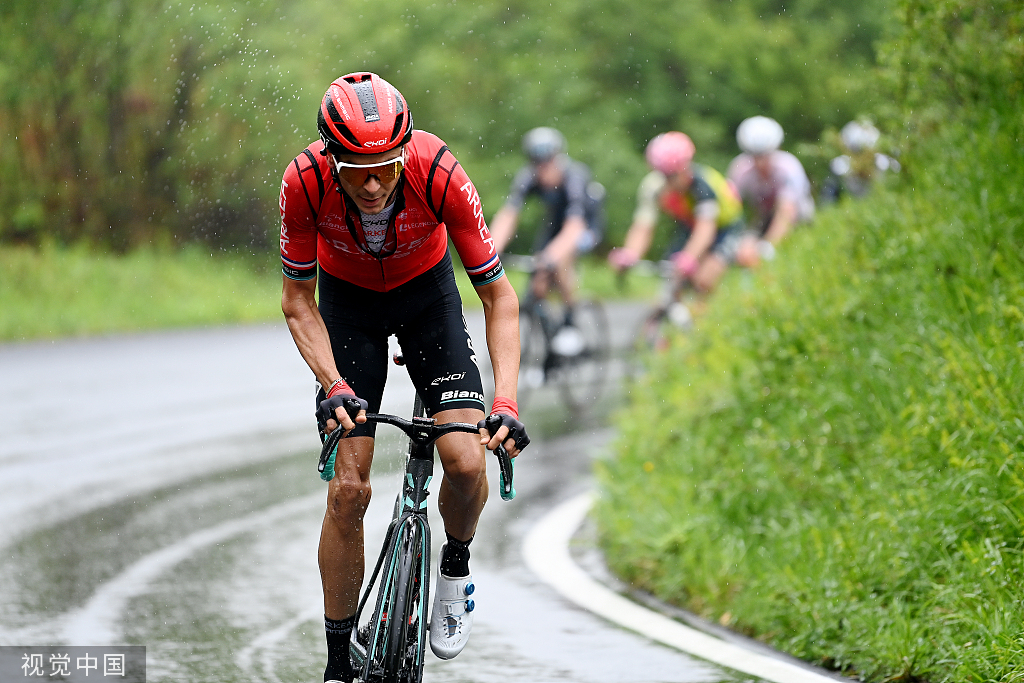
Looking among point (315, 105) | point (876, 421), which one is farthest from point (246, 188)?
point (876, 421)

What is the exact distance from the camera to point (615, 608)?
5863 millimetres

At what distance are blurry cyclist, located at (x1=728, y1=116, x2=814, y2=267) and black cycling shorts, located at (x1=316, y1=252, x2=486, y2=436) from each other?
24.5ft

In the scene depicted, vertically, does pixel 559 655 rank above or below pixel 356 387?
below

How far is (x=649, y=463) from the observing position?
7332mm

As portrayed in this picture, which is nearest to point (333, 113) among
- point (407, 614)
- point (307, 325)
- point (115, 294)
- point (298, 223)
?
point (298, 223)

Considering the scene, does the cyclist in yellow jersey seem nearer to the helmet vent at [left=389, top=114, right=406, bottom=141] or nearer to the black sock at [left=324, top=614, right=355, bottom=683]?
the black sock at [left=324, top=614, right=355, bottom=683]

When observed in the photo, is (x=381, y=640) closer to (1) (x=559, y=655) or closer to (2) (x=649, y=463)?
(1) (x=559, y=655)

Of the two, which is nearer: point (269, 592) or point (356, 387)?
point (356, 387)

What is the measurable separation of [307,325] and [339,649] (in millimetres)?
1161

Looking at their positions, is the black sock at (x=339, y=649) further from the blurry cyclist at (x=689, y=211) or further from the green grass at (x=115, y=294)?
the green grass at (x=115, y=294)

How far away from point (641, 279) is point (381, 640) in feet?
76.3

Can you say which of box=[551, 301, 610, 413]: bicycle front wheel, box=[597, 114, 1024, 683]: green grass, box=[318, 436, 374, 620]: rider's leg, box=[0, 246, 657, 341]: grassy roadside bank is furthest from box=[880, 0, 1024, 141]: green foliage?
box=[0, 246, 657, 341]: grassy roadside bank

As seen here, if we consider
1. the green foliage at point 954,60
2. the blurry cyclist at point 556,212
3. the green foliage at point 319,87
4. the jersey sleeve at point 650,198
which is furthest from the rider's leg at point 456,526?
the jersey sleeve at point 650,198

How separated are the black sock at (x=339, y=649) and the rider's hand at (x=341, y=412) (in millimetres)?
827
